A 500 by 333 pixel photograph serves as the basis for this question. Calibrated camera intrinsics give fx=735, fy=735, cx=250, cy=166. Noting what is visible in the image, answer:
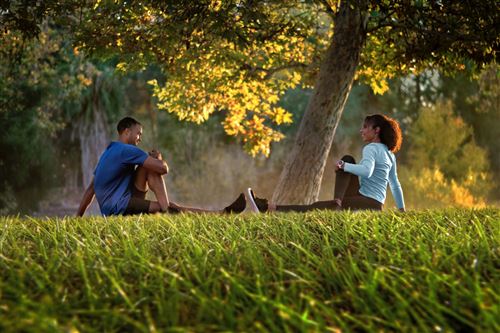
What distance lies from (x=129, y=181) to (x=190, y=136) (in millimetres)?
27065

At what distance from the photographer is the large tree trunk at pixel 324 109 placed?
12.1 meters

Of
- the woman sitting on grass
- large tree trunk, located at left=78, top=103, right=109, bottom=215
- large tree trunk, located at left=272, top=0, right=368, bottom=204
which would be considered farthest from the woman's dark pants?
large tree trunk, located at left=78, top=103, right=109, bottom=215

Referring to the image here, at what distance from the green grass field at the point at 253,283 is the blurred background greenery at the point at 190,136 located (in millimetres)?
11458

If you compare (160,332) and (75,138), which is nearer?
(160,332)

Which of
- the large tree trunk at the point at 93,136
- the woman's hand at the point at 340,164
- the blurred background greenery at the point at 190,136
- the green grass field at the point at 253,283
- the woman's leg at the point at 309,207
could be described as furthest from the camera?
the large tree trunk at the point at 93,136

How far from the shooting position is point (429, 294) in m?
3.32

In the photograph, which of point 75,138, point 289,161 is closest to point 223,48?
point 289,161

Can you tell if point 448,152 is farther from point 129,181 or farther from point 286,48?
point 129,181

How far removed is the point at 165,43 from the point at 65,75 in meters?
13.4

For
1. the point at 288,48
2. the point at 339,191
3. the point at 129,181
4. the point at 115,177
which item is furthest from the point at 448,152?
the point at 115,177

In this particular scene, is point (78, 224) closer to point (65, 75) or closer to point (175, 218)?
point (175, 218)

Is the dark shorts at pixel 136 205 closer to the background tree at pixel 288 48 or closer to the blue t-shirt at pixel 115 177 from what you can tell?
the blue t-shirt at pixel 115 177

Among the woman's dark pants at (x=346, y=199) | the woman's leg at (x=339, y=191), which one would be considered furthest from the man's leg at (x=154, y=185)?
the woman's dark pants at (x=346, y=199)

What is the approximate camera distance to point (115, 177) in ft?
28.9
